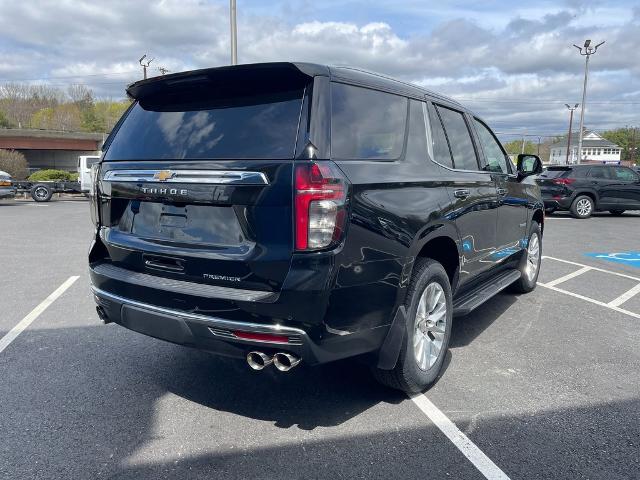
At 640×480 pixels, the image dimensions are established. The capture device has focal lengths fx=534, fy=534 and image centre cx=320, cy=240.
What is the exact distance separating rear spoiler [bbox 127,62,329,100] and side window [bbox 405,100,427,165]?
2.75 feet

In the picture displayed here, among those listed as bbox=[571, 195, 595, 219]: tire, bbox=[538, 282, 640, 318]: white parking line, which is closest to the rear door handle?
bbox=[538, 282, 640, 318]: white parking line

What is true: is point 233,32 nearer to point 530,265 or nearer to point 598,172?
point 598,172

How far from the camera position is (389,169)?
3070mm

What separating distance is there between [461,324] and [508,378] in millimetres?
1289

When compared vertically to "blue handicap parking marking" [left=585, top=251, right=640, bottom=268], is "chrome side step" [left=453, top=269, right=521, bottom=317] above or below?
above

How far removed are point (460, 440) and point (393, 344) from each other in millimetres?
643

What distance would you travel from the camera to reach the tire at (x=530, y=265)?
6012 millimetres

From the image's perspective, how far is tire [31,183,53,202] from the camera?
2211 centimetres

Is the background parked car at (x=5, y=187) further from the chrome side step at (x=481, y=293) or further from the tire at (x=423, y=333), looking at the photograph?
the tire at (x=423, y=333)

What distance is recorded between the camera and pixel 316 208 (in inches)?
102

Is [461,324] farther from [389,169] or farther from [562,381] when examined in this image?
[389,169]

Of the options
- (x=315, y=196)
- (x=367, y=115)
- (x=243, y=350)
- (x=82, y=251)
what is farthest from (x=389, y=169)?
(x=82, y=251)

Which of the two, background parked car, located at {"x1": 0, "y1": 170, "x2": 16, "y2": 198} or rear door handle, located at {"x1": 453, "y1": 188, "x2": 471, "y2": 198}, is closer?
rear door handle, located at {"x1": 453, "y1": 188, "x2": 471, "y2": 198}

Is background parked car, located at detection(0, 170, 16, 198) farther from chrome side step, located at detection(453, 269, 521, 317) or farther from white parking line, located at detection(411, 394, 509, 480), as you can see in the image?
white parking line, located at detection(411, 394, 509, 480)
